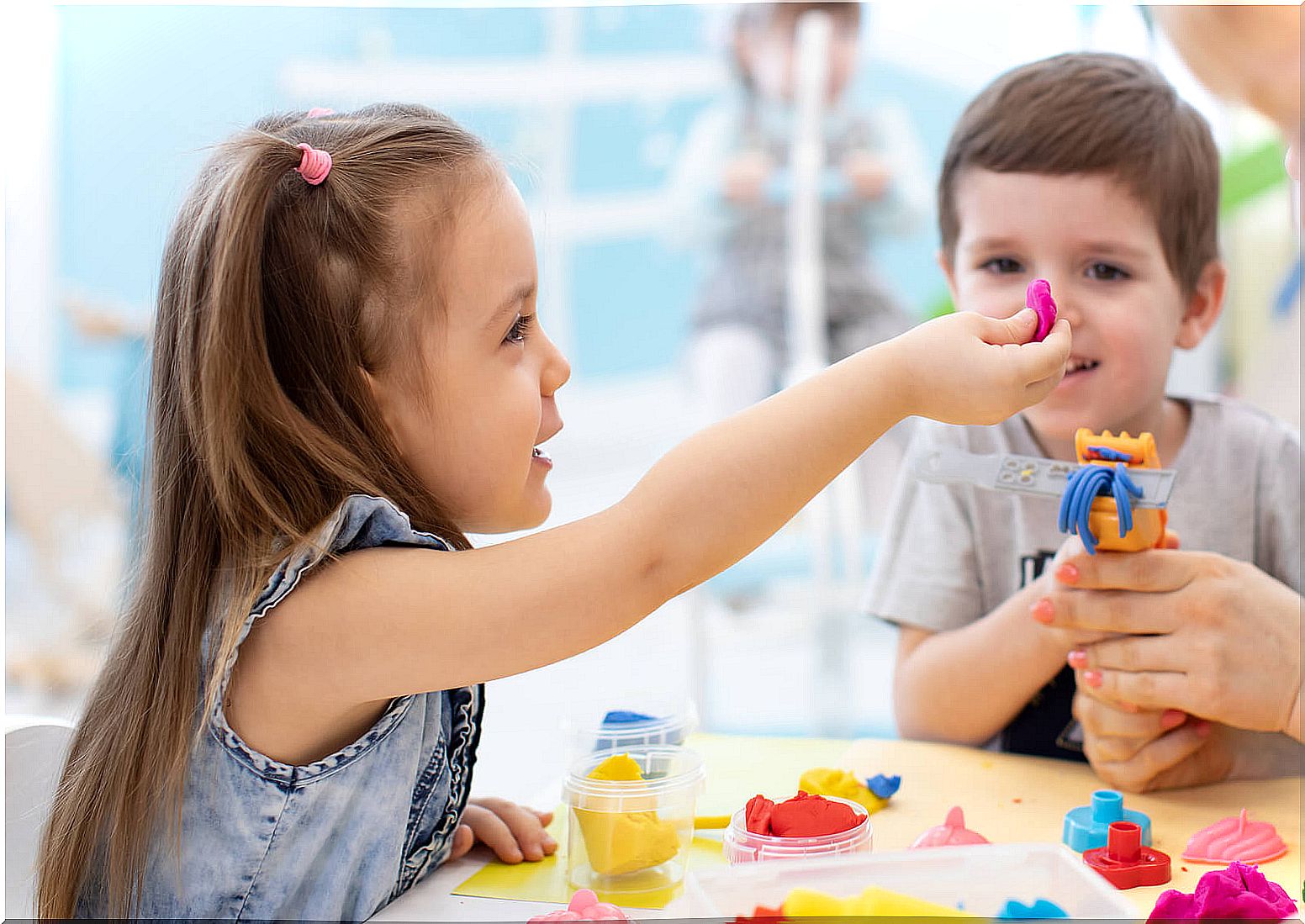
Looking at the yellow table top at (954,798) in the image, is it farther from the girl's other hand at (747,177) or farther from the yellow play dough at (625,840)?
the girl's other hand at (747,177)

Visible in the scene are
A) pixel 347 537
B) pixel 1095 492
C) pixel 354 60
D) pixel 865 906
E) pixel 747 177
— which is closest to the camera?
pixel 865 906

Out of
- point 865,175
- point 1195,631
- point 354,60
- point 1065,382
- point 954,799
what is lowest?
point 954,799

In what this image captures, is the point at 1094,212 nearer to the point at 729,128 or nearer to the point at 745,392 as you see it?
the point at 745,392

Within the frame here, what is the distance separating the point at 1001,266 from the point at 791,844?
48cm

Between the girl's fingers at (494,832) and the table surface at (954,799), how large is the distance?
0.03 ft

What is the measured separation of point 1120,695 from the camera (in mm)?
692

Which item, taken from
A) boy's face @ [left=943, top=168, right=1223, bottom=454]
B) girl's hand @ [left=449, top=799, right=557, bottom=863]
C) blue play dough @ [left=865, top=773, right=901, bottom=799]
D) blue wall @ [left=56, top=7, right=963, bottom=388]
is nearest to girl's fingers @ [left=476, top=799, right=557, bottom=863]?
girl's hand @ [left=449, top=799, right=557, bottom=863]

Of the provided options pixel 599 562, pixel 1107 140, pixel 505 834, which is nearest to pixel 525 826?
pixel 505 834

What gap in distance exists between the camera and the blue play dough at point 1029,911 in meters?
0.41

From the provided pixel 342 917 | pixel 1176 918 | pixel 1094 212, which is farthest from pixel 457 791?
pixel 1094 212

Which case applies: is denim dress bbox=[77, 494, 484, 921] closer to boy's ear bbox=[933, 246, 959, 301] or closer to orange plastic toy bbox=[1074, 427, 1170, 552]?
orange plastic toy bbox=[1074, 427, 1170, 552]

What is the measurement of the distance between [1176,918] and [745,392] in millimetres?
1611

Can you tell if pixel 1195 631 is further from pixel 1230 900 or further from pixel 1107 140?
pixel 1107 140

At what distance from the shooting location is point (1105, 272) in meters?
0.80
